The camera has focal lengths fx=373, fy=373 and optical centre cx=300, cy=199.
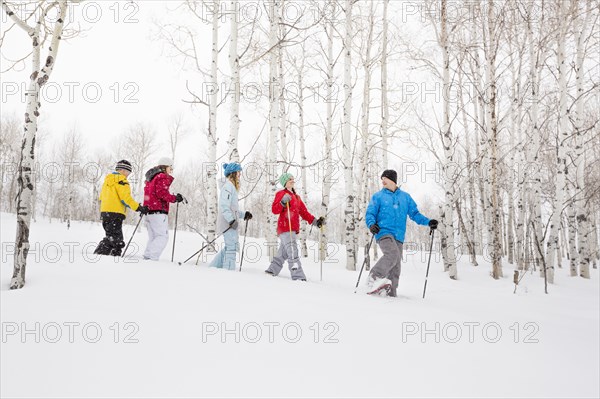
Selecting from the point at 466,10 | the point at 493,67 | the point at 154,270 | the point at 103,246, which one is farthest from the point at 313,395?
the point at 466,10

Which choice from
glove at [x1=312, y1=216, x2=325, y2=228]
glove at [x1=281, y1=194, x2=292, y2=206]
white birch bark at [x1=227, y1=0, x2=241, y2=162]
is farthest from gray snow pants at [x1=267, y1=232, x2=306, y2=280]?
white birch bark at [x1=227, y1=0, x2=241, y2=162]

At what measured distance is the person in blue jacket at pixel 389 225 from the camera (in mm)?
5273

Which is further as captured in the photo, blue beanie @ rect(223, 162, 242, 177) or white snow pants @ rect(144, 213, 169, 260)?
blue beanie @ rect(223, 162, 242, 177)

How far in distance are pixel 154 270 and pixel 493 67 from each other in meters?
9.02

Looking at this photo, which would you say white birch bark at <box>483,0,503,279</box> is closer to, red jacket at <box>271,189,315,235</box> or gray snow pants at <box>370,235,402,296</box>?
gray snow pants at <box>370,235,402,296</box>

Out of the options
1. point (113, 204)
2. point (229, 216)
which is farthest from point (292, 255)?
point (113, 204)

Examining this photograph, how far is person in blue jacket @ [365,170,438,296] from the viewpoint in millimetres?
5273

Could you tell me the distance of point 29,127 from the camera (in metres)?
4.46

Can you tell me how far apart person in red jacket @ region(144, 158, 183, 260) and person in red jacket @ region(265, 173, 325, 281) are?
166cm

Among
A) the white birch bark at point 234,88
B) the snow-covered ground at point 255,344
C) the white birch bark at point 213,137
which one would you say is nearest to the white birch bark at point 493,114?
the snow-covered ground at point 255,344

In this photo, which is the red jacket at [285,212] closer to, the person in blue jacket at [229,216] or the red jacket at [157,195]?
the person in blue jacket at [229,216]

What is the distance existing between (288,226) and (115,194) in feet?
9.99

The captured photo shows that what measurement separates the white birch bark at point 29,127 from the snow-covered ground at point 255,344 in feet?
1.37

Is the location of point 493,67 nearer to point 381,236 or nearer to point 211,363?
point 381,236
